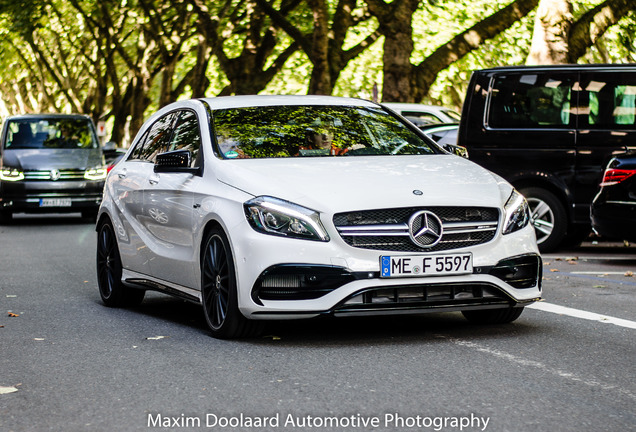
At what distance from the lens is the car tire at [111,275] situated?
9.20 metres

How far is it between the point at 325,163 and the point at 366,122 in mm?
1013

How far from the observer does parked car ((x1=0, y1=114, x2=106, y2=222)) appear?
20656mm

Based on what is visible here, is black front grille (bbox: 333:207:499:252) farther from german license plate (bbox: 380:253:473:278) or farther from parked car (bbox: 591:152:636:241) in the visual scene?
parked car (bbox: 591:152:636:241)

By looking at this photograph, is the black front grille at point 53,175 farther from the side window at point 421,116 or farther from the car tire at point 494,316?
the car tire at point 494,316

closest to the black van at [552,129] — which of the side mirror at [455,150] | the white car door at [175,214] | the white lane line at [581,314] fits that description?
the white lane line at [581,314]

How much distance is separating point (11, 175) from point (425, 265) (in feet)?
49.8

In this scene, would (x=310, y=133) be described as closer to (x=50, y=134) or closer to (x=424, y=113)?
(x=424, y=113)

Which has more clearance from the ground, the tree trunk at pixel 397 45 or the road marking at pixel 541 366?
the tree trunk at pixel 397 45

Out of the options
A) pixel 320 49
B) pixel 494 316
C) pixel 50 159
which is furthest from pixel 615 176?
pixel 320 49

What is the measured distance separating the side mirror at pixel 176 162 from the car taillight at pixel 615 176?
18.1 ft

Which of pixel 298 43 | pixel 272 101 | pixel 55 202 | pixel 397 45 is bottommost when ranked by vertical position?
pixel 55 202

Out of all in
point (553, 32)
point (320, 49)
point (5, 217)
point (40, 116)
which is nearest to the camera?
point (553, 32)

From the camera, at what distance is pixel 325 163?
7391 mm

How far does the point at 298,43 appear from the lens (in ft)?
91.8
